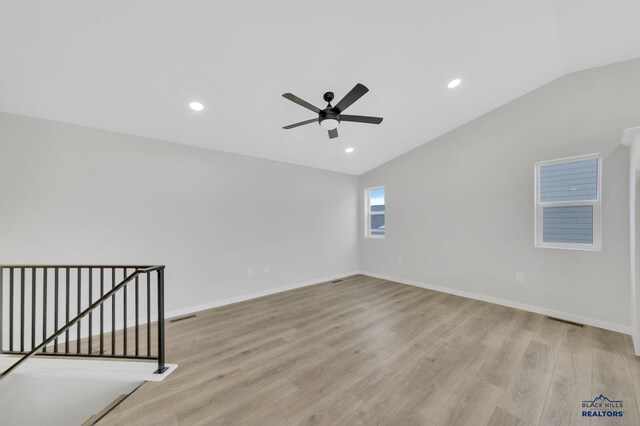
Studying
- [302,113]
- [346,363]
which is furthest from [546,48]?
[346,363]

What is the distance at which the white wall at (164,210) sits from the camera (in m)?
2.60

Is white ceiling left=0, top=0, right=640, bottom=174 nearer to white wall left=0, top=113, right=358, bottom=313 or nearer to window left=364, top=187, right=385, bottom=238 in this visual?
white wall left=0, top=113, right=358, bottom=313

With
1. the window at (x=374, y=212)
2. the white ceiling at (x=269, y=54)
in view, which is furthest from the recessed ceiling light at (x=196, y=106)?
the window at (x=374, y=212)

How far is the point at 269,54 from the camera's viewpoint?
2.23 metres

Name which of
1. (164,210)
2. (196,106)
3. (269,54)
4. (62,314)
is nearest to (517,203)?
(269,54)

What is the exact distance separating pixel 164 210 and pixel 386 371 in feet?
11.6

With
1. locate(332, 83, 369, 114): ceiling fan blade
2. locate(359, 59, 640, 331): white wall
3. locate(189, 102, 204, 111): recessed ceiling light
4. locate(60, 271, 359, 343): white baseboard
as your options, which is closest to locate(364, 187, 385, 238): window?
locate(359, 59, 640, 331): white wall

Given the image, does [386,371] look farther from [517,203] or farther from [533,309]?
[517,203]

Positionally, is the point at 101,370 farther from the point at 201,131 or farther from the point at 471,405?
the point at 471,405

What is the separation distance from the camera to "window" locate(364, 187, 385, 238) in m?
5.74

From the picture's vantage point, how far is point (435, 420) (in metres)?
1.60

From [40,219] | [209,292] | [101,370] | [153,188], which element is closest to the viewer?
[101,370]

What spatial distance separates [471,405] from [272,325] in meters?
2.27

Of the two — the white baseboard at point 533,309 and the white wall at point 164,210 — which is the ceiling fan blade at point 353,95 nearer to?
the white wall at point 164,210
